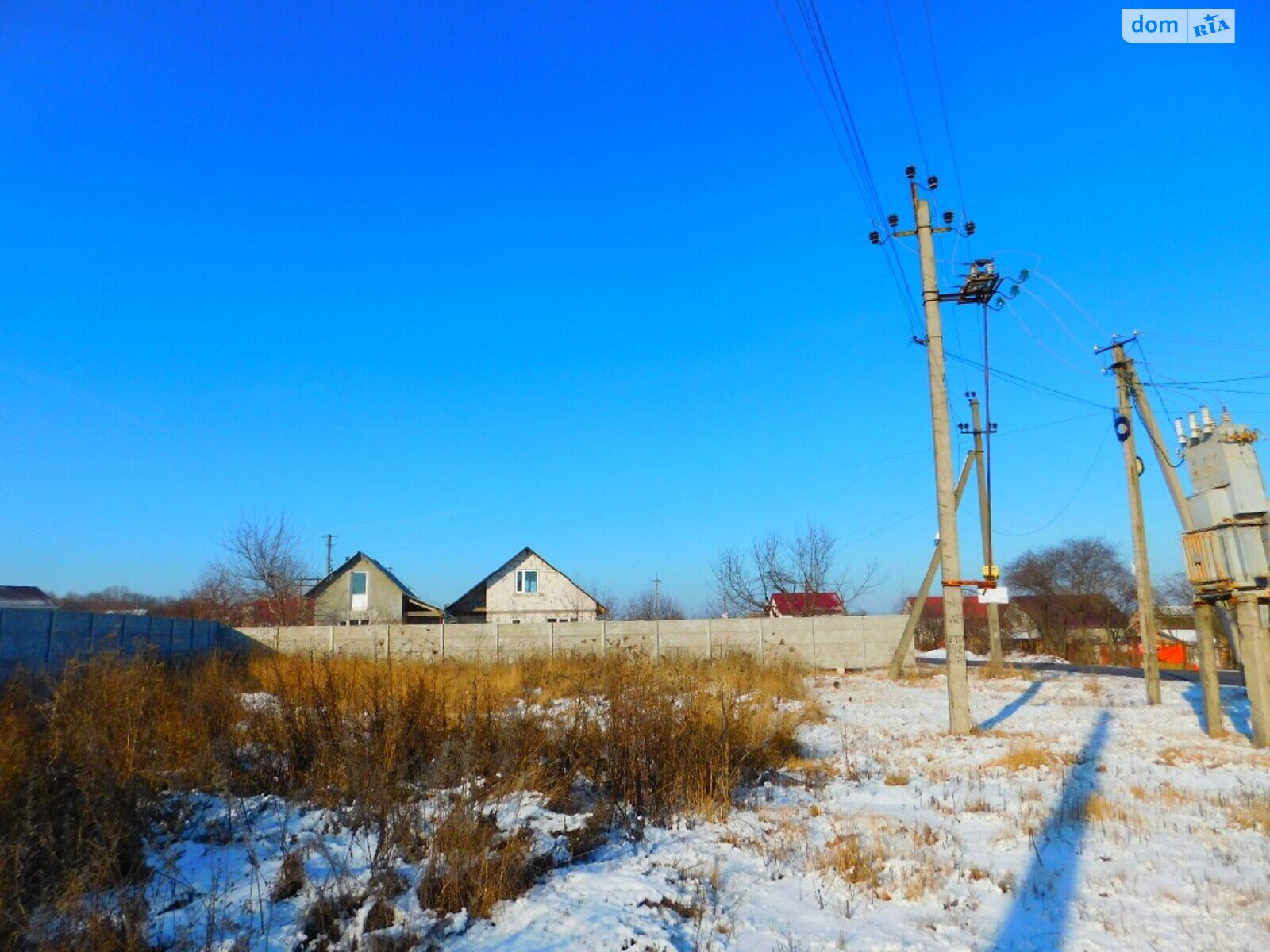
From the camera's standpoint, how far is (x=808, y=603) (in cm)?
4338

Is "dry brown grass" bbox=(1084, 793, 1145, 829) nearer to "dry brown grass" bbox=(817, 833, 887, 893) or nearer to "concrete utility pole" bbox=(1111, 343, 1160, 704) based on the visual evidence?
"dry brown grass" bbox=(817, 833, 887, 893)

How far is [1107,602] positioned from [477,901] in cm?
5225

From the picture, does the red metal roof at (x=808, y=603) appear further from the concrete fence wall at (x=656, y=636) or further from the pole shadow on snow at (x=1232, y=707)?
the pole shadow on snow at (x=1232, y=707)

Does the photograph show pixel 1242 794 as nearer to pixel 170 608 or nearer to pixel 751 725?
pixel 751 725

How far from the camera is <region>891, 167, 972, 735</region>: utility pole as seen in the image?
435 inches

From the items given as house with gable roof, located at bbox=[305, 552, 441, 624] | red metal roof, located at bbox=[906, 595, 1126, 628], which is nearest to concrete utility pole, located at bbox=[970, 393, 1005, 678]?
red metal roof, located at bbox=[906, 595, 1126, 628]

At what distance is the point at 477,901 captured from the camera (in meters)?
4.47

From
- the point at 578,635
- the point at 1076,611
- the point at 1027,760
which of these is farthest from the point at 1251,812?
the point at 1076,611

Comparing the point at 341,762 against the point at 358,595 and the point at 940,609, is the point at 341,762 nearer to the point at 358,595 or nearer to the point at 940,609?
the point at 358,595

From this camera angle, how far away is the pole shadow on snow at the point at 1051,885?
415 centimetres

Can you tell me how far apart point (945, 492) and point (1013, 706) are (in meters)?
5.61

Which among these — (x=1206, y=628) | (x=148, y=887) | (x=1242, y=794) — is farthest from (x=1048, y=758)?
(x=148, y=887)

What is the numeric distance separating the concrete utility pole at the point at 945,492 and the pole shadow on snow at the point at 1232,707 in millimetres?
3457

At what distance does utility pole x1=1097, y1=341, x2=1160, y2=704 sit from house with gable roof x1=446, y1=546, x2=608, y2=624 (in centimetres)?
3417
